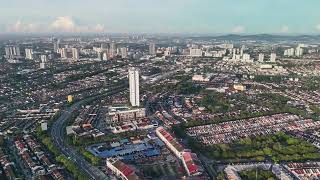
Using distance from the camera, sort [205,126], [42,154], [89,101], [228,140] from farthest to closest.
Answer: [89,101]
[205,126]
[228,140]
[42,154]

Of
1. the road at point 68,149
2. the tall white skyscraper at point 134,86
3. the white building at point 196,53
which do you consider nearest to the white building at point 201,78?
the tall white skyscraper at point 134,86

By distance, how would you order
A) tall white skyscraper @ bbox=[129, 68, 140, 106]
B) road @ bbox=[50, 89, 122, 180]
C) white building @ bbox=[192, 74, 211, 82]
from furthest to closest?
white building @ bbox=[192, 74, 211, 82]
tall white skyscraper @ bbox=[129, 68, 140, 106]
road @ bbox=[50, 89, 122, 180]

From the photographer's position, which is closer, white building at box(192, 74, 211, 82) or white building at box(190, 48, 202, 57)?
white building at box(192, 74, 211, 82)

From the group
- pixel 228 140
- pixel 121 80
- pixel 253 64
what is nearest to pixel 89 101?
pixel 121 80

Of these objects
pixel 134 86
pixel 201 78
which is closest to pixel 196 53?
pixel 201 78

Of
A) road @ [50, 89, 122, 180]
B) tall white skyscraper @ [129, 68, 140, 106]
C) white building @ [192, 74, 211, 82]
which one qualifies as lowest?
road @ [50, 89, 122, 180]

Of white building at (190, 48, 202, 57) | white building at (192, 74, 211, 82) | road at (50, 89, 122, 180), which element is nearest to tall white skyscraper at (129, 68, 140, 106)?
road at (50, 89, 122, 180)

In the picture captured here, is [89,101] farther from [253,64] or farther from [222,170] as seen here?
[253,64]

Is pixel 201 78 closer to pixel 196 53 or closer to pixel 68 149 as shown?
Result: pixel 68 149

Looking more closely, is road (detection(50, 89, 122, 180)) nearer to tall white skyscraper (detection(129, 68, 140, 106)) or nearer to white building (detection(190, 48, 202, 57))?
tall white skyscraper (detection(129, 68, 140, 106))
